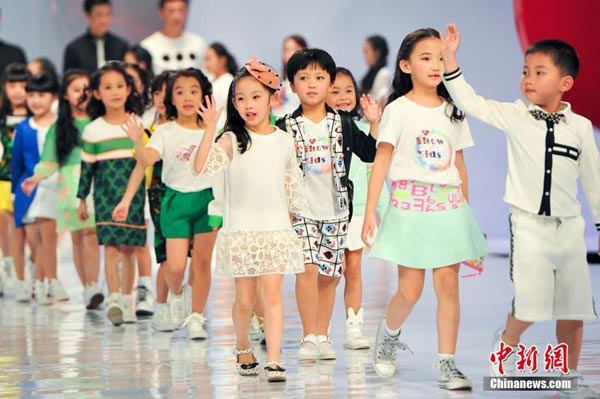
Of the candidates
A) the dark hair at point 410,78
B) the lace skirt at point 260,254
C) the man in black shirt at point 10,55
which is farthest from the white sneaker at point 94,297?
the man in black shirt at point 10,55

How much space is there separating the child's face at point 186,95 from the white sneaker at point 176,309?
93 cm

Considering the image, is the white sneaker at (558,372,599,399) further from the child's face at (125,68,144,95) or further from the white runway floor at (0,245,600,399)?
the child's face at (125,68,144,95)

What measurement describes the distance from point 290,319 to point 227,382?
84.5 inches

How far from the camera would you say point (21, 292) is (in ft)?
29.9

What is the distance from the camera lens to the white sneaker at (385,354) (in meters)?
5.26

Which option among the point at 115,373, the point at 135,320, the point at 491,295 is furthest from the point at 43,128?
the point at 115,373

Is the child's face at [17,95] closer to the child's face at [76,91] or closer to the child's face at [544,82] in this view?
the child's face at [76,91]

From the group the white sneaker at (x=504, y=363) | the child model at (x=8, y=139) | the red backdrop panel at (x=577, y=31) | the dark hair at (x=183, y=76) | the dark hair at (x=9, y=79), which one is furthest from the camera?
the dark hair at (x=9, y=79)

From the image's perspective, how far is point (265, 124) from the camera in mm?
5477

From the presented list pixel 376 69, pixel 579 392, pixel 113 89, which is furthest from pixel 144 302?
pixel 376 69

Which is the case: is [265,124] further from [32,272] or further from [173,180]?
[32,272]

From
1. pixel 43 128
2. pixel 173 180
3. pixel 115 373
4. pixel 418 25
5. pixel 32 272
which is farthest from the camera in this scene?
pixel 418 25

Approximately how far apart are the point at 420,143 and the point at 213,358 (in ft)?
4.79

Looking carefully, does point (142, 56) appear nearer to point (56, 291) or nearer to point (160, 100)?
point (56, 291)
